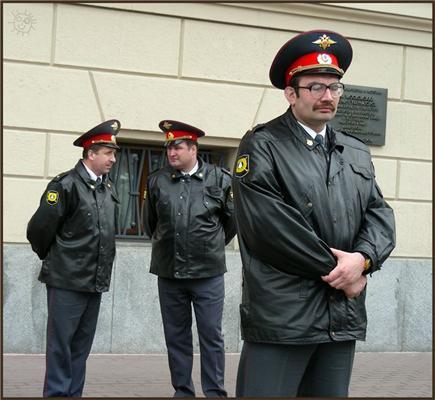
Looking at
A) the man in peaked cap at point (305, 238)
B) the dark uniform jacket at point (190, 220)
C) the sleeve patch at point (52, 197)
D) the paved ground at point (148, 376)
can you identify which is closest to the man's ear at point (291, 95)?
the man in peaked cap at point (305, 238)

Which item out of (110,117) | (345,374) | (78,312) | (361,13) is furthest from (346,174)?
(361,13)

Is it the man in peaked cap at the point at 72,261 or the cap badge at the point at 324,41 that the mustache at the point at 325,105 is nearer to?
the cap badge at the point at 324,41

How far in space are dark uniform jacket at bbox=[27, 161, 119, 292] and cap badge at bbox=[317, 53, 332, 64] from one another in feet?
9.02

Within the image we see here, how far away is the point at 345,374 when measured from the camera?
406 cm

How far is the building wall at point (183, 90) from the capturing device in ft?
29.4

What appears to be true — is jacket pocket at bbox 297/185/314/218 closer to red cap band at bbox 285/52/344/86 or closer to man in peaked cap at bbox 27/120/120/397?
red cap band at bbox 285/52/344/86

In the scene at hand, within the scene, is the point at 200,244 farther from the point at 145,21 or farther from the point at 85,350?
the point at 145,21

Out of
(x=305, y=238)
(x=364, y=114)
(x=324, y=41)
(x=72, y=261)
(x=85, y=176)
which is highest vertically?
(x=364, y=114)

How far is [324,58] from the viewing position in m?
4.10

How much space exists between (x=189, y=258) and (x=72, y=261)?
0.99 metres

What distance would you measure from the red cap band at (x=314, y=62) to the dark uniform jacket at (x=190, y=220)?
9.76 ft

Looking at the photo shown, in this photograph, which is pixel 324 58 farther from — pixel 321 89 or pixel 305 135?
pixel 305 135

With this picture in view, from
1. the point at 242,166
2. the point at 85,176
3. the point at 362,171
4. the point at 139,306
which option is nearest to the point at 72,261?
the point at 85,176

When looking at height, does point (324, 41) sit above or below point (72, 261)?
above
